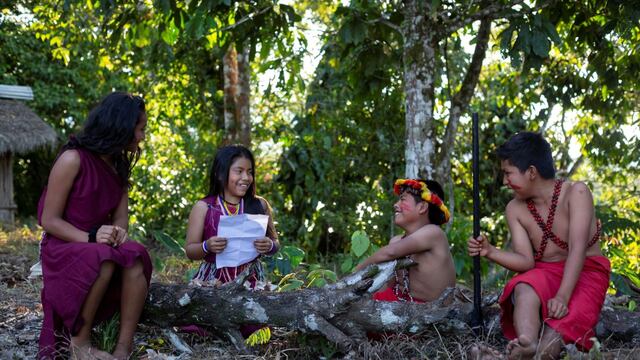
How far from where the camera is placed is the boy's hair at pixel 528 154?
11.0ft

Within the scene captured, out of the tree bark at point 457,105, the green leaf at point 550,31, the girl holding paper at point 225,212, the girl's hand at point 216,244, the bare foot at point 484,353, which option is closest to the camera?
the bare foot at point 484,353

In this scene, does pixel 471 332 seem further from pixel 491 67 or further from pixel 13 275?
pixel 491 67

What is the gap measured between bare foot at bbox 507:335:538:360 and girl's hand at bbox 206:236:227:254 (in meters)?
1.51

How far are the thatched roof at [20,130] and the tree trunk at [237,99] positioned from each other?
533 cm

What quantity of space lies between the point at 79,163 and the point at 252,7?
2334 mm

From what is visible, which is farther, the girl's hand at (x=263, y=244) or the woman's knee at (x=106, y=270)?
the girl's hand at (x=263, y=244)

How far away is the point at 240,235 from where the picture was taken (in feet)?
12.5

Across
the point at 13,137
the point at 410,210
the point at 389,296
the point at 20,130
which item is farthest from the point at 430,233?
the point at 20,130

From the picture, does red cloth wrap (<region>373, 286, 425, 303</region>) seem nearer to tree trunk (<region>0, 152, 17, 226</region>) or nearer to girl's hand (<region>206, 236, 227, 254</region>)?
girl's hand (<region>206, 236, 227, 254</region>)

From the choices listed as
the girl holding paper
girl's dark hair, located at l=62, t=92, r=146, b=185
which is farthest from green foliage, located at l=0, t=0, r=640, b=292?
girl's dark hair, located at l=62, t=92, r=146, b=185

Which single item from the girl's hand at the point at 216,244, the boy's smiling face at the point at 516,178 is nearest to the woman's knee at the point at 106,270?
the girl's hand at the point at 216,244

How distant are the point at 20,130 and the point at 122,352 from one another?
9.95 m

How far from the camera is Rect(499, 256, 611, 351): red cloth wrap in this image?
10.3 feet

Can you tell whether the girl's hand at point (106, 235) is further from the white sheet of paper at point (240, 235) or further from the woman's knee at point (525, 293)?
the woman's knee at point (525, 293)
